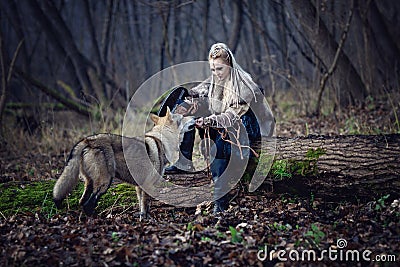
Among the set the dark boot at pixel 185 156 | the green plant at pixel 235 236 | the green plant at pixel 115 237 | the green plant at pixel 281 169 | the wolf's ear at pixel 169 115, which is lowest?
the green plant at pixel 235 236

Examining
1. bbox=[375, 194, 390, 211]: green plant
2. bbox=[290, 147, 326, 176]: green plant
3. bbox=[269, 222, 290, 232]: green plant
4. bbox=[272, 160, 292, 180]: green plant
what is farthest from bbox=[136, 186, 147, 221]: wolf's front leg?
bbox=[375, 194, 390, 211]: green plant

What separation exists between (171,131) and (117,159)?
90 centimetres

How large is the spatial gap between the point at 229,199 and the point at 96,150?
1.78m

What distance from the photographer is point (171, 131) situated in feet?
17.0

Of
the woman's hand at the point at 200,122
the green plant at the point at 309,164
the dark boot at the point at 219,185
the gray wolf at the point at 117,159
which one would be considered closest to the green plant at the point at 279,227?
the dark boot at the point at 219,185

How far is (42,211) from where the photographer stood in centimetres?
499

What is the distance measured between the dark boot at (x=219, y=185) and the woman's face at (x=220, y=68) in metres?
1.05

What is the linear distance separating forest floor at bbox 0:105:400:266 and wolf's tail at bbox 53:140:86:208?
13.7 inches

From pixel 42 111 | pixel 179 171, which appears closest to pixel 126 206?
pixel 179 171

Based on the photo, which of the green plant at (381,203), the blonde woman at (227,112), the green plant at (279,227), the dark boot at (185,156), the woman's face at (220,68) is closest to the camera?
the green plant at (279,227)

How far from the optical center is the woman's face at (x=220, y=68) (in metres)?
4.93

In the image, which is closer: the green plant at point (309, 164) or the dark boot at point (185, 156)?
the green plant at point (309, 164)

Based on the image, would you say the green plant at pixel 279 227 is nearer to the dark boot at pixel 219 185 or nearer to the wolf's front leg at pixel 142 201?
the dark boot at pixel 219 185

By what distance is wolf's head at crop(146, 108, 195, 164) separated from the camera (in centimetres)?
513
